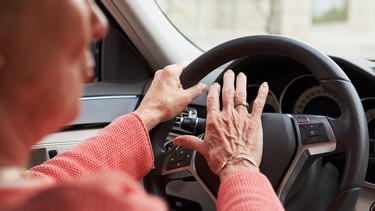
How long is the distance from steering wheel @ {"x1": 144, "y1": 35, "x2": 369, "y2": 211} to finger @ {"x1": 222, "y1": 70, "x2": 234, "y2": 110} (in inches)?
3.3

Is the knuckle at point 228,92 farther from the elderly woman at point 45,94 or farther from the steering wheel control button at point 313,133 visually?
the elderly woman at point 45,94

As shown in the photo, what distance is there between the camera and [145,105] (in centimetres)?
127

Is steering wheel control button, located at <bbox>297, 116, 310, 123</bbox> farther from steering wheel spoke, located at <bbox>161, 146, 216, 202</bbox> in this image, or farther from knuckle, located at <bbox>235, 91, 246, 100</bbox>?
steering wheel spoke, located at <bbox>161, 146, 216, 202</bbox>

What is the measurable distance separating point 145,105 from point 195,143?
0.19 metres

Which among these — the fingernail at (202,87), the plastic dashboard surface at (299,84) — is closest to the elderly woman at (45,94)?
the fingernail at (202,87)

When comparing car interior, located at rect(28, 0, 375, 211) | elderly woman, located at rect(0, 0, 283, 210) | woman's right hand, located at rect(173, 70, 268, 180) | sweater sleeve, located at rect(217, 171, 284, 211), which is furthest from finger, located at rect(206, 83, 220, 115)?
elderly woman, located at rect(0, 0, 283, 210)

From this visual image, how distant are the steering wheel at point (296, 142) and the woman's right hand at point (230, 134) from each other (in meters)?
0.06

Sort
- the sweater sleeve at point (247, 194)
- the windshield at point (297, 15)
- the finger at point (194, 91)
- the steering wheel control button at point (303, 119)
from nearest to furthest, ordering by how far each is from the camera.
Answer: the sweater sleeve at point (247, 194)
the steering wheel control button at point (303, 119)
the finger at point (194, 91)
the windshield at point (297, 15)

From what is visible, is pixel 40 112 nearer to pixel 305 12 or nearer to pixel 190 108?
pixel 190 108

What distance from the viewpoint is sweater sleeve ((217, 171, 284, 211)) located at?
828mm

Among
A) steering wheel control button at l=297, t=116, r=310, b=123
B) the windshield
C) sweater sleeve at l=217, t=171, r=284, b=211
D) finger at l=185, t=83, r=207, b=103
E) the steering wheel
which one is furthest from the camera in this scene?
the windshield

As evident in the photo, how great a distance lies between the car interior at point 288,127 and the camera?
1090 mm

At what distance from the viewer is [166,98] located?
1273mm

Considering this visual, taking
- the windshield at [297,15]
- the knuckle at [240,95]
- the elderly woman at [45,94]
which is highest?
the elderly woman at [45,94]
